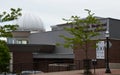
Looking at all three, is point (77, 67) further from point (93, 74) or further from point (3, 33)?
point (3, 33)

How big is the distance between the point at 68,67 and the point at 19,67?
343 inches

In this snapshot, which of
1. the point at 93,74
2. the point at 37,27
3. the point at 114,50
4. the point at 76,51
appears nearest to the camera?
the point at 93,74

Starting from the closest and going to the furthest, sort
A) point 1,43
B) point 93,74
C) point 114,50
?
1. point 1,43
2. point 93,74
3. point 114,50

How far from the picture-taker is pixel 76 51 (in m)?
52.9

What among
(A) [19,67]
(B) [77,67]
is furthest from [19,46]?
(B) [77,67]

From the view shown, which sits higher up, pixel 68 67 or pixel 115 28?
pixel 115 28

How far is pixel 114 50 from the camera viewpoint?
160ft

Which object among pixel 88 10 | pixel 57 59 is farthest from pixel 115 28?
pixel 57 59

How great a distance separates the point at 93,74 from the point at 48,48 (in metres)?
37.8

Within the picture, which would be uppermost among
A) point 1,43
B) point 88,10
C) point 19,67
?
point 88,10

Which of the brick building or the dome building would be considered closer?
the brick building

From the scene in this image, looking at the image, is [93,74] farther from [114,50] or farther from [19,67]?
[19,67]

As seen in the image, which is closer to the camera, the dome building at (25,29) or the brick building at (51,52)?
the brick building at (51,52)

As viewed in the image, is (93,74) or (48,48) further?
(48,48)
